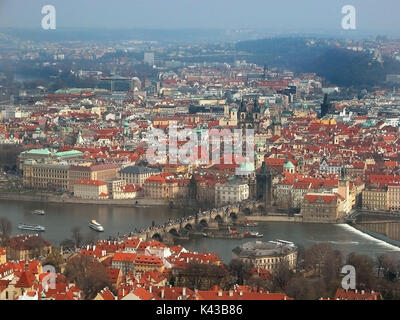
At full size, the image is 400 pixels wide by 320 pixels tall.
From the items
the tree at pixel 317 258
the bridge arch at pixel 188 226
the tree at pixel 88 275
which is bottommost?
the bridge arch at pixel 188 226

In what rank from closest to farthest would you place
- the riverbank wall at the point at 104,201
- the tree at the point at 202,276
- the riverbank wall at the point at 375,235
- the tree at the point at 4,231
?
the tree at the point at 202,276 < the tree at the point at 4,231 < the riverbank wall at the point at 375,235 < the riverbank wall at the point at 104,201

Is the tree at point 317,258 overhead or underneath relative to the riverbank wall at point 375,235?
overhead

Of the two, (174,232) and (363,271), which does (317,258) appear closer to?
(363,271)

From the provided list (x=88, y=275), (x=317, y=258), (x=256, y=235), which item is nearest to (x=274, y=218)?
(x=256, y=235)

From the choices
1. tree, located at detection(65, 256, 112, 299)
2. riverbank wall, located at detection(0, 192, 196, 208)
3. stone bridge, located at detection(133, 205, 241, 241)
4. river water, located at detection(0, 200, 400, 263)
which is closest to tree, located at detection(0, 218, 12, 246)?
river water, located at detection(0, 200, 400, 263)

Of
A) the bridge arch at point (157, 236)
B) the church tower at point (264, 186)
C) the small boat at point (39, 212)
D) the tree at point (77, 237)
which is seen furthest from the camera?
the church tower at point (264, 186)

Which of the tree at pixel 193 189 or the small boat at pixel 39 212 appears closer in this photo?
the small boat at pixel 39 212

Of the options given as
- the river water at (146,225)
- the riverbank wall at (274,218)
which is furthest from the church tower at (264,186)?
the river water at (146,225)

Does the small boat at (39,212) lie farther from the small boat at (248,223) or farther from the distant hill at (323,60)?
the distant hill at (323,60)
